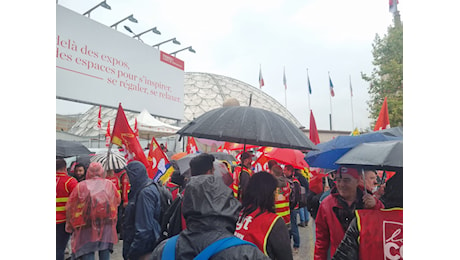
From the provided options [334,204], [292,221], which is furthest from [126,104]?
[334,204]

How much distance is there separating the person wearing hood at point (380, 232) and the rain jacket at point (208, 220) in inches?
30.9

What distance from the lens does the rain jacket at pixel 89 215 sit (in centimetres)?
372

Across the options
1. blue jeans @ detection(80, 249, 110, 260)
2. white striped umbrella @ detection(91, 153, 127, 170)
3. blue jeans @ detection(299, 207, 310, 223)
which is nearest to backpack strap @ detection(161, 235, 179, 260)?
blue jeans @ detection(80, 249, 110, 260)

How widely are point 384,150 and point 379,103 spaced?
63.4 feet

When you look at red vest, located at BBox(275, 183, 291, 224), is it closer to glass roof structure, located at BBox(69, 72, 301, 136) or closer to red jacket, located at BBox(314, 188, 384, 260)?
red jacket, located at BBox(314, 188, 384, 260)

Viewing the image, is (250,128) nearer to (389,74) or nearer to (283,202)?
(283,202)

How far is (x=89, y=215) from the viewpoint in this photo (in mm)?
3734

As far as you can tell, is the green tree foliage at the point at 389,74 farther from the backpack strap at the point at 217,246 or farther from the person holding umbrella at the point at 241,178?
the backpack strap at the point at 217,246

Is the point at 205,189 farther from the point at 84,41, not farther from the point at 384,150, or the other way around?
the point at 84,41

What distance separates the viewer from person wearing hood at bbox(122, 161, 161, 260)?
3.21 metres

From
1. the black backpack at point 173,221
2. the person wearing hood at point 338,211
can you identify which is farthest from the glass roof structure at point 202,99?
the person wearing hood at point 338,211

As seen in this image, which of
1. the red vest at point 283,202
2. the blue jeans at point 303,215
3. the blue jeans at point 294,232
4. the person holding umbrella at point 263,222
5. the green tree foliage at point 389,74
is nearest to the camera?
the person holding umbrella at point 263,222

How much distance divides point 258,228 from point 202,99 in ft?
121

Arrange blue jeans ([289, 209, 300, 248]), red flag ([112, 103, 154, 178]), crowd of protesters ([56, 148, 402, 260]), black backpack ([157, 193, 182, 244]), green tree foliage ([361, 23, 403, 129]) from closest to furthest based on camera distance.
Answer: crowd of protesters ([56, 148, 402, 260]), black backpack ([157, 193, 182, 244]), red flag ([112, 103, 154, 178]), blue jeans ([289, 209, 300, 248]), green tree foliage ([361, 23, 403, 129])
